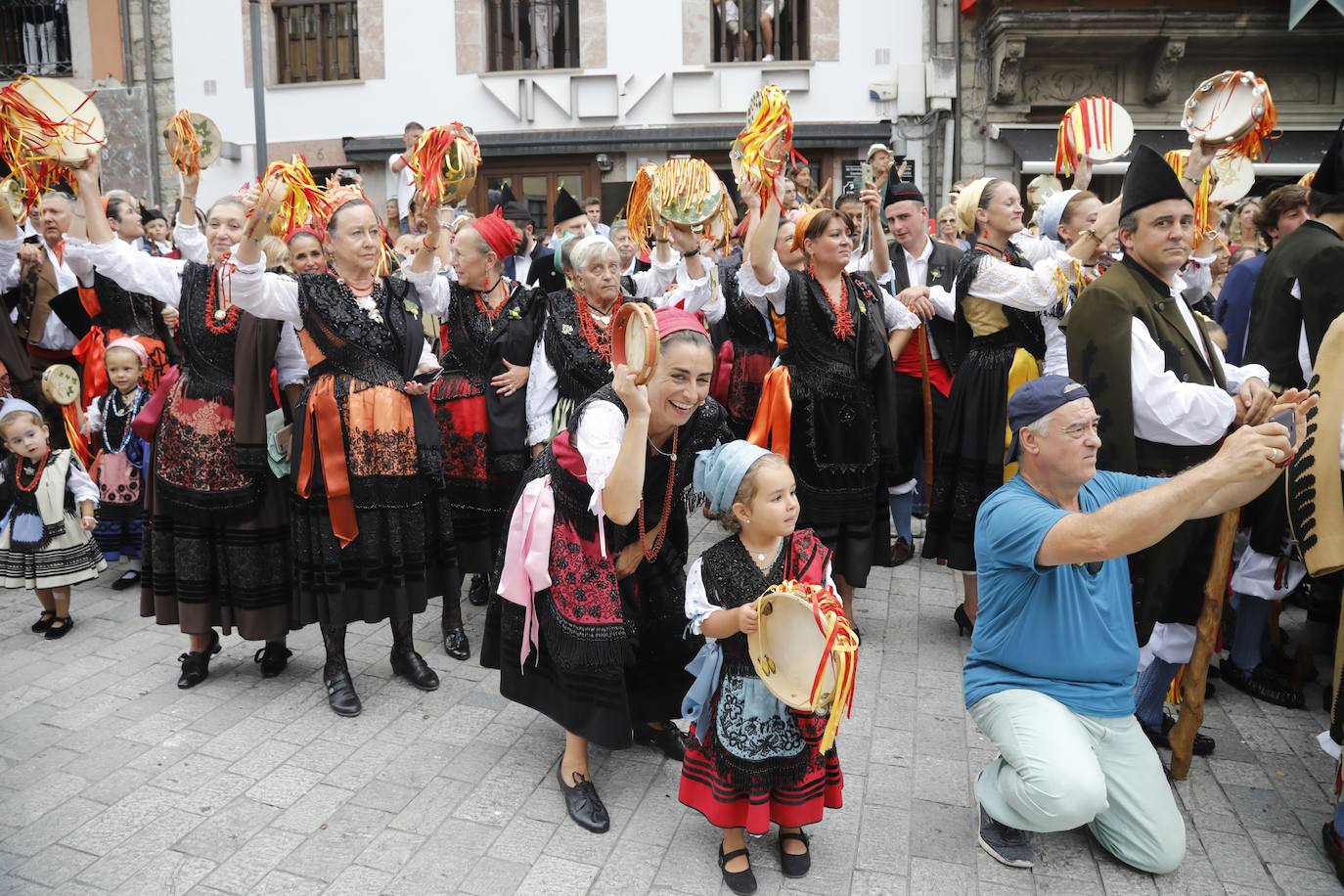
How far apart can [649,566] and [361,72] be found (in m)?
14.4

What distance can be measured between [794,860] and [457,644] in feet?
7.41

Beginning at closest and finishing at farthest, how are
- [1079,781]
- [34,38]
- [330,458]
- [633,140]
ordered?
1. [1079,781]
2. [330,458]
3. [633,140]
4. [34,38]

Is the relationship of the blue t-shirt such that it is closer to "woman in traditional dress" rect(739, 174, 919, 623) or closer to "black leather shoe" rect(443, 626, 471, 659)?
"woman in traditional dress" rect(739, 174, 919, 623)

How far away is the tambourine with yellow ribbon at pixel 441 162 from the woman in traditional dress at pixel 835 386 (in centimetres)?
130

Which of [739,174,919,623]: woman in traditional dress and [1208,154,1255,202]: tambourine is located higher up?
[1208,154,1255,202]: tambourine

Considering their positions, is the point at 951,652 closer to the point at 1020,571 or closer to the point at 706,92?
the point at 1020,571

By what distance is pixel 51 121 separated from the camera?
3988mm

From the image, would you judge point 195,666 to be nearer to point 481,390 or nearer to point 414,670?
point 414,670

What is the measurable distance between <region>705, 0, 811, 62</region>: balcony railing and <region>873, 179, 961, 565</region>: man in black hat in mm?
9905

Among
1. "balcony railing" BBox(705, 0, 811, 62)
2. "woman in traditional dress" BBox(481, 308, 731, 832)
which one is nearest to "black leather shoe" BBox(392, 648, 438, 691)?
"woman in traditional dress" BBox(481, 308, 731, 832)

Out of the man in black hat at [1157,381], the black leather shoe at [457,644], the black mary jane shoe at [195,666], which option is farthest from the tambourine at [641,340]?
the black mary jane shoe at [195,666]

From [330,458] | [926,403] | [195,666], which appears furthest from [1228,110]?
[195,666]

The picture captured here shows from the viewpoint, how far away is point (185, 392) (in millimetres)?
4348

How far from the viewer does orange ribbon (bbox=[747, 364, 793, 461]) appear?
176 inches
